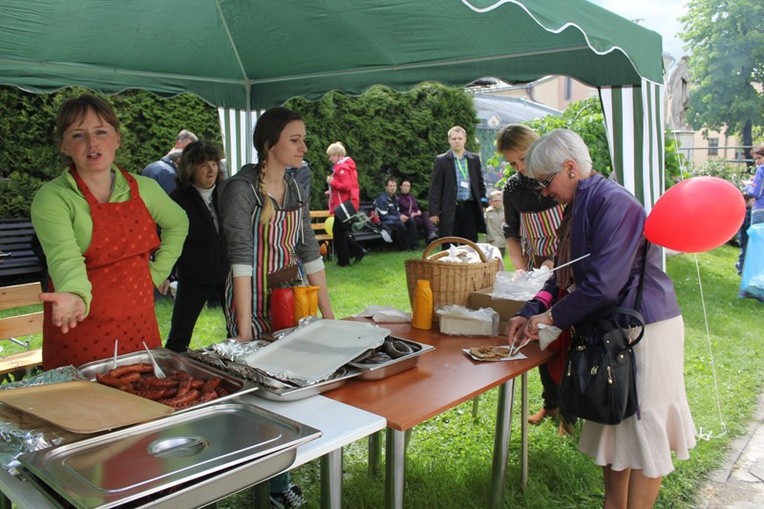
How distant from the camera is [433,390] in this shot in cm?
194

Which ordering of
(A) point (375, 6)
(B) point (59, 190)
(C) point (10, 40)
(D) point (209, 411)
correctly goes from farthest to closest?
(C) point (10, 40), (A) point (375, 6), (B) point (59, 190), (D) point (209, 411)

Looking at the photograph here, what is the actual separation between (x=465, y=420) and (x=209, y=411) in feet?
8.85

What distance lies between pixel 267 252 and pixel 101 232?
695 mm

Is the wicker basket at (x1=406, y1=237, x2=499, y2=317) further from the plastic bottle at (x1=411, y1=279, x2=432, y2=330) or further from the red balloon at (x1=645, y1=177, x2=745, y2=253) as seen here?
the red balloon at (x1=645, y1=177, x2=745, y2=253)

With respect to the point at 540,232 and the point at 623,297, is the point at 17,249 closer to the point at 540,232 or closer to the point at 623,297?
the point at 540,232

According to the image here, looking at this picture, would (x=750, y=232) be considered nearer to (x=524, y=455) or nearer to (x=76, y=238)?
(x=524, y=455)

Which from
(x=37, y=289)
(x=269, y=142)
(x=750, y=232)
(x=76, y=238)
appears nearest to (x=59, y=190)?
(x=76, y=238)

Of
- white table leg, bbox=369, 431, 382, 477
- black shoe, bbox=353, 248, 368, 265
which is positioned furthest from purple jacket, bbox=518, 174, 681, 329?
black shoe, bbox=353, 248, 368, 265

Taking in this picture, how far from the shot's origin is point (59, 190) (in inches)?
83.2

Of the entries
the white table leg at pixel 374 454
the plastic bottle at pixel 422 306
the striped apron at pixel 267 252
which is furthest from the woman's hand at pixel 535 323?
the white table leg at pixel 374 454

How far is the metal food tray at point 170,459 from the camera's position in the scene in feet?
3.80

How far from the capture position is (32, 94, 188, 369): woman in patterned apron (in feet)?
6.89

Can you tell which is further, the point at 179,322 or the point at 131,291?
the point at 179,322

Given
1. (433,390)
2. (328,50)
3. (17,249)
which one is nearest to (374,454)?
(433,390)
